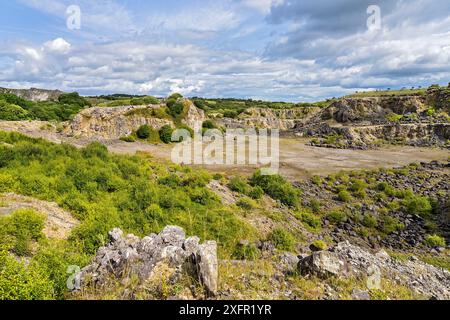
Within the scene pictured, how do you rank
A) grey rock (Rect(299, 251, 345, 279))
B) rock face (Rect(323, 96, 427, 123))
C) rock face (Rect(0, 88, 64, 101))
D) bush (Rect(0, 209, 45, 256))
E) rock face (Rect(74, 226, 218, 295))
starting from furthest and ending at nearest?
rock face (Rect(0, 88, 64, 101)) → rock face (Rect(323, 96, 427, 123)) → bush (Rect(0, 209, 45, 256)) → grey rock (Rect(299, 251, 345, 279)) → rock face (Rect(74, 226, 218, 295))

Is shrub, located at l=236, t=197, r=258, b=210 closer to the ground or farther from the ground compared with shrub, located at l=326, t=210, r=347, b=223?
farther from the ground

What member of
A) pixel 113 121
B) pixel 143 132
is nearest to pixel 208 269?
pixel 143 132

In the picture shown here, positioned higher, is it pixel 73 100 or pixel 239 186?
pixel 73 100

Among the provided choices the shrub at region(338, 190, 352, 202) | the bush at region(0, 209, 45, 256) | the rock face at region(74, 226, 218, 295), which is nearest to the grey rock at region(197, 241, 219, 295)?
the rock face at region(74, 226, 218, 295)

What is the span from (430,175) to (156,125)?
37999mm

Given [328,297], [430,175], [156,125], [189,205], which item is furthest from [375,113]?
[328,297]

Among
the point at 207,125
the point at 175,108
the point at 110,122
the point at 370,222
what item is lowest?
the point at 370,222

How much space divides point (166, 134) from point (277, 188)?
27145mm

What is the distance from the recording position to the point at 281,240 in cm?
1441

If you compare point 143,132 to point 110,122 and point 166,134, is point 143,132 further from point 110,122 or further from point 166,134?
point 110,122

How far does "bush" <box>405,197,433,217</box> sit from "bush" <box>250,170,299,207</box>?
837cm

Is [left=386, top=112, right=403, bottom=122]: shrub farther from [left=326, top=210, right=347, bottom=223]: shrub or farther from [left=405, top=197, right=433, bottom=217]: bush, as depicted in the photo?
[left=326, top=210, right=347, bottom=223]: shrub

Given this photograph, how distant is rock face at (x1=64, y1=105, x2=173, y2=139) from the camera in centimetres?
4334

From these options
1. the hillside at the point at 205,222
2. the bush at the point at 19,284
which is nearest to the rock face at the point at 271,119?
the hillside at the point at 205,222
